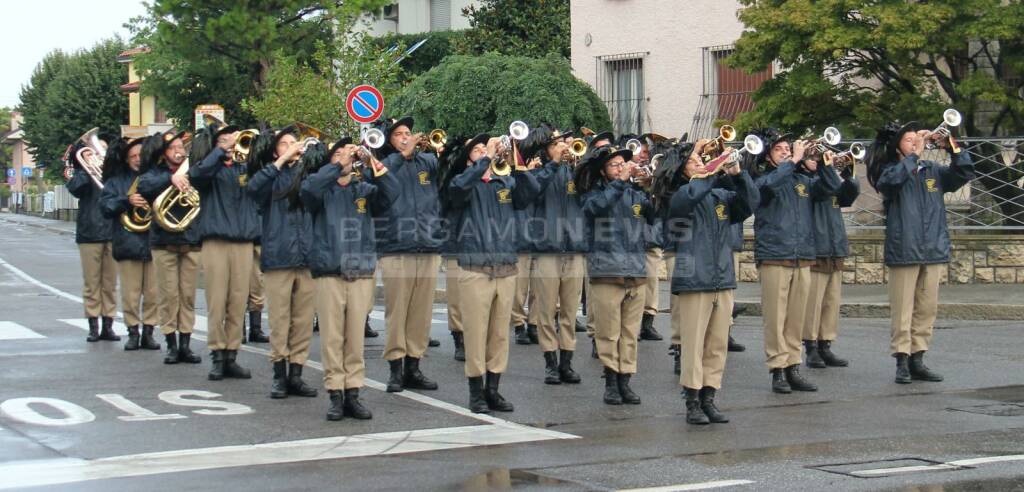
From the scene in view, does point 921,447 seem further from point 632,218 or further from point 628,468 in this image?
point 632,218

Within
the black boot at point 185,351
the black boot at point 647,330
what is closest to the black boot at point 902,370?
the black boot at point 647,330

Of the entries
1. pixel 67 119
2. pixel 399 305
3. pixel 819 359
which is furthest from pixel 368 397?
pixel 67 119

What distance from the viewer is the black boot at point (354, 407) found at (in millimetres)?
10070

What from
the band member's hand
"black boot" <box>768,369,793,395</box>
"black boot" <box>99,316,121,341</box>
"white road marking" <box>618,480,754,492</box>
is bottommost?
"white road marking" <box>618,480,754,492</box>

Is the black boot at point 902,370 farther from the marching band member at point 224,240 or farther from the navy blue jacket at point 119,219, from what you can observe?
the navy blue jacket at point 119,219

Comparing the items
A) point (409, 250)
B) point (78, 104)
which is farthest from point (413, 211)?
point (78, 104)

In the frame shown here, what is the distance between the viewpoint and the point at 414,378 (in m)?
11.6

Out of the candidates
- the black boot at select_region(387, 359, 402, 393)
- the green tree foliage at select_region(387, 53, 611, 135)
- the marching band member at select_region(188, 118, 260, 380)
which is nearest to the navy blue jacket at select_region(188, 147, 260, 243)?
the marching band member at select_region(188, 118, 260, 380)

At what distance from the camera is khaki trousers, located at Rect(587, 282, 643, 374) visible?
35.8 ft

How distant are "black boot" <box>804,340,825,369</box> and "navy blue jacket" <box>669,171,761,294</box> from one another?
2.85 m

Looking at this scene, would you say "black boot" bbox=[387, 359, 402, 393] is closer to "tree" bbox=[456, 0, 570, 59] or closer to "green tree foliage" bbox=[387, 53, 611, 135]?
"green tree foliage" bbox=[387, 53, 611, 135]

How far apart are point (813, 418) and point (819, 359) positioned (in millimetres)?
2875

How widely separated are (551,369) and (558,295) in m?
0.79

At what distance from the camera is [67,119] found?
2643 inches
